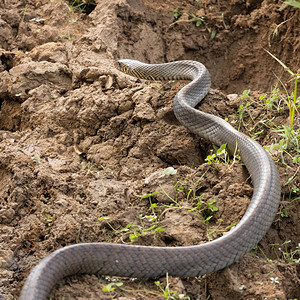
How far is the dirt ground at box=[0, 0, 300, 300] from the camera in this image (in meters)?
3.65

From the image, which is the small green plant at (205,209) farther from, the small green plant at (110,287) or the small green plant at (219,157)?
the small green plant at (110,287)

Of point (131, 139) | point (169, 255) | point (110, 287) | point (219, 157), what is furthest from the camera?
point (131, 139)

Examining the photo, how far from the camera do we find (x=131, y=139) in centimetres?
515

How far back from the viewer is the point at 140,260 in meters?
3.45

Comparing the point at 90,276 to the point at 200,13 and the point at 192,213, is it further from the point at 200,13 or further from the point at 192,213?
the point at 200,13

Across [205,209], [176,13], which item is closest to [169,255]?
[205,209]

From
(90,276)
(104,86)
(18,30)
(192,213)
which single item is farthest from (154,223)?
(18,30)

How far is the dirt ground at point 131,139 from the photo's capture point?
144 inches

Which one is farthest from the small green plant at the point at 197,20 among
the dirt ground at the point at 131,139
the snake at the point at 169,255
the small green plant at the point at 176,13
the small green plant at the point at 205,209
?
the small green plant at the point at 205,209

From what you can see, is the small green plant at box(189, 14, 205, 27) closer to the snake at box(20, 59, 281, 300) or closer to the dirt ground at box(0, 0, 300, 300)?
the dirt ground at box(0, 0, 300, 300)

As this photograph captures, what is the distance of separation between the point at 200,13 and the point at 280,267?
5325 mm

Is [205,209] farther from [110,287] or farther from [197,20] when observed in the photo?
[197,20]

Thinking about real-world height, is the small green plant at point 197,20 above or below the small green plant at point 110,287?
above

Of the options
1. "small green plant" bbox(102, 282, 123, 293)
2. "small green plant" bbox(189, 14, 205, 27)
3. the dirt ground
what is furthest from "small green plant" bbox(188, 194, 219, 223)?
"small green plant" bbox(189, 14, 205, 27)
